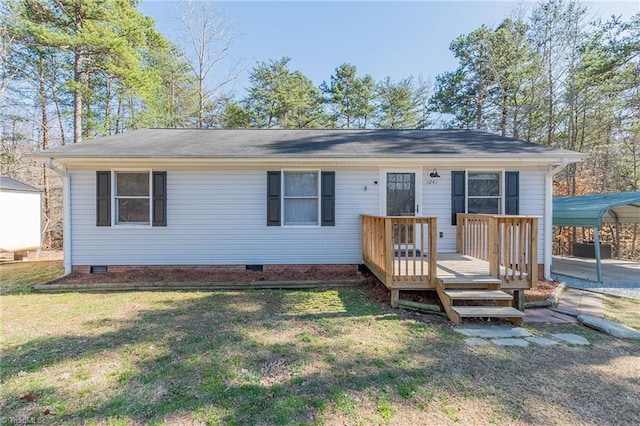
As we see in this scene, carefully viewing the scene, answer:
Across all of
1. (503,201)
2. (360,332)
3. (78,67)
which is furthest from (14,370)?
(78,67)

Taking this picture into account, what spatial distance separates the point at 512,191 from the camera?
Answer: 264 inches

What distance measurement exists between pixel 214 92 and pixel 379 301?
16.1 metres

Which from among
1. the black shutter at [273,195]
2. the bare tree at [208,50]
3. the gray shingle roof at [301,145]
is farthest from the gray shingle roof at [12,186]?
the black shutter at [273,195]

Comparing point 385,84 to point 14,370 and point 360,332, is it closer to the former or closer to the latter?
point 360,332

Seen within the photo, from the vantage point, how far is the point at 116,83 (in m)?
13.7

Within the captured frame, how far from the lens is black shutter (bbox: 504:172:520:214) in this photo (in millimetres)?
6695

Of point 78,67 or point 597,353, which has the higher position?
point 78,67

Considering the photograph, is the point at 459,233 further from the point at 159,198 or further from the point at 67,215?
the point at 67,215

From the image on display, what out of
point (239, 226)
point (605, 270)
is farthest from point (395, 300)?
point (605, 270)

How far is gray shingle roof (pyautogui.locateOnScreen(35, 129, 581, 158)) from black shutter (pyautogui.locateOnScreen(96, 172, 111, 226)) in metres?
0.59

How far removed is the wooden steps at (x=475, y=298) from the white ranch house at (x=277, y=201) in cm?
204

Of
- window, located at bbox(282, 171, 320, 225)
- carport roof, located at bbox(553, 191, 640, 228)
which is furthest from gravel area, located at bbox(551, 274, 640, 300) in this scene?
window, located at bbox(282, 171, 320, 225)

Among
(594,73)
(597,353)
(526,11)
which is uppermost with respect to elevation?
(526,11)

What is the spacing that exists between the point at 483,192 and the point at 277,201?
4.82 metres
